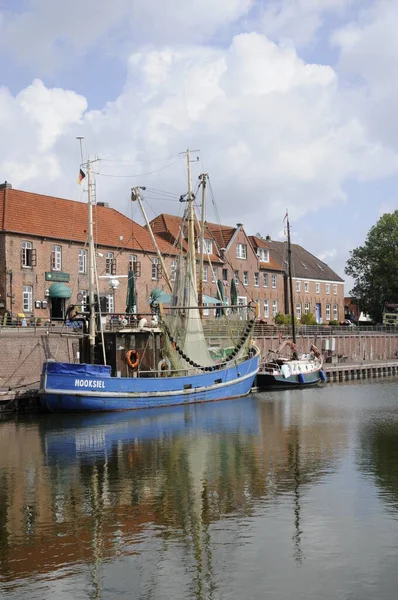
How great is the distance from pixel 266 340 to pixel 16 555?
57.7 m

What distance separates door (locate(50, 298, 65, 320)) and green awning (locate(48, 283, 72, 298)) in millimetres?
1192

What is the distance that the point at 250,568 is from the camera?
16.8 metres

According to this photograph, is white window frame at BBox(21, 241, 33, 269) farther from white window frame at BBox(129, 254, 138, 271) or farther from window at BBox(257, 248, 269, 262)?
window at BBox(257, 248, 269, 262)

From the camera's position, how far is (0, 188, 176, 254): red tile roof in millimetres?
62281

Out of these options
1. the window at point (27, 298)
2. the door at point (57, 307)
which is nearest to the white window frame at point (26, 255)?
the window at point (27, 298)

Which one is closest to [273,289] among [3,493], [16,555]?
[3,493]

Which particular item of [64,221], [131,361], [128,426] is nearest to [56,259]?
[64,221]

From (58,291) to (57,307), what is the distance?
6.68 ft

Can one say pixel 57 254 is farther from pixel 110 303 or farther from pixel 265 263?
pixel 265 263

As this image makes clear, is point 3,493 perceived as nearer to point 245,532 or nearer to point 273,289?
point 245,532

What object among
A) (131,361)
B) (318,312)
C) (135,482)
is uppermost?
(318,312)

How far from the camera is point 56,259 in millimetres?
64188

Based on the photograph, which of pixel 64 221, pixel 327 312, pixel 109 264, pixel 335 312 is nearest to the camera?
pixel 64 221

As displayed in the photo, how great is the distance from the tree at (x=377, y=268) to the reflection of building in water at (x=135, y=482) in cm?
7099
